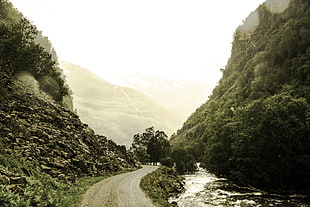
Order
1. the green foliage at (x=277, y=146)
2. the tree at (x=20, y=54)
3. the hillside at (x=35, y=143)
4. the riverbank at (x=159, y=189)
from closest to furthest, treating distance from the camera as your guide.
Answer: the hillside at (x=35, y=143)
the riverbank at (x=159, y=189)
the green foliage at (x=277, y=146)
the tree at (x=20, y=54)

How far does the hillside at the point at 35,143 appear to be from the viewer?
16.7 metres

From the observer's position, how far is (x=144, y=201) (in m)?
23.7

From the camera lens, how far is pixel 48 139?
32.9m

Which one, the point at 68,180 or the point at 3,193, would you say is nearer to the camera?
the point at 3,193

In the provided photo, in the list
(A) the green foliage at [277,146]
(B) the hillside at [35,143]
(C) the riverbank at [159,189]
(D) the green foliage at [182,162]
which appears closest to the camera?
(B) the hillside at [35,143]

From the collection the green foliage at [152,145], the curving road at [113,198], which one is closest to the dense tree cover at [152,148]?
the green foliage at [152,145]

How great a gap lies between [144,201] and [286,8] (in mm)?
191842

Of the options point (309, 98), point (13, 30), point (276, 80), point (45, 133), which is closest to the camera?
point (45, 133)

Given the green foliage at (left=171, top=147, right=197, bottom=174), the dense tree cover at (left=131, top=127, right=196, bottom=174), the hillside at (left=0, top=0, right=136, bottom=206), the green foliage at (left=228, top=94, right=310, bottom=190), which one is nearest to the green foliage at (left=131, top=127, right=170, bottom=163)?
the dense tree cover at (left=131, top=127, right=196, bottom=174)

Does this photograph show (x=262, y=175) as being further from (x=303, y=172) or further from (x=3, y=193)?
(x=3, y=193)

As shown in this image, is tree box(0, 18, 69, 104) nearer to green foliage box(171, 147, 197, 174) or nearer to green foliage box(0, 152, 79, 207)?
green foliage box(0, 152, 79, 207)

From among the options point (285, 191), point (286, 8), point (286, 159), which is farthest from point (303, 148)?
point (286, 8)

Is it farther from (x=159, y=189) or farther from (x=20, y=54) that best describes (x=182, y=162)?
(x=20, y=54)

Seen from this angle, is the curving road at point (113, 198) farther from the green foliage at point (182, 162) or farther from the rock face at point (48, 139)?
the green foliage at point (182, 162)
